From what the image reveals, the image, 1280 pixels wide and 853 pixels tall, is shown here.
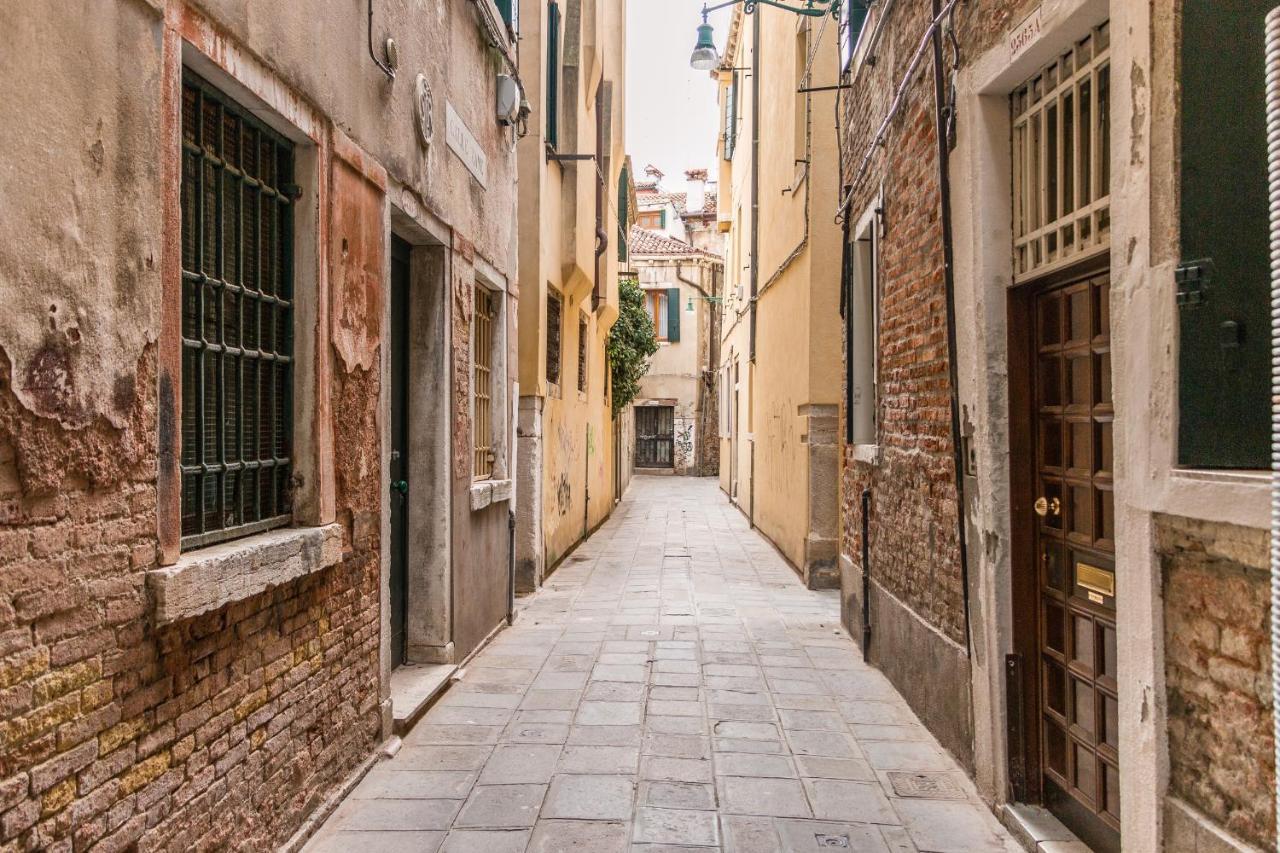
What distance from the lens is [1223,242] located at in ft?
8.17

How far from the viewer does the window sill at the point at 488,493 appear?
265 inches

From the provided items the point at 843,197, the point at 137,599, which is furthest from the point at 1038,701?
the point at 843,197

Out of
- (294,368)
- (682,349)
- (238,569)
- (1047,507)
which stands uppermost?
(682,349)

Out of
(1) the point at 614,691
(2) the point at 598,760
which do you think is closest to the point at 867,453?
(1) the point at 614,691

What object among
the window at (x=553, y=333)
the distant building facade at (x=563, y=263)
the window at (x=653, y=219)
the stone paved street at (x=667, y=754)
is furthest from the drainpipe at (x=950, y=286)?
the window at (x=653, y=219)

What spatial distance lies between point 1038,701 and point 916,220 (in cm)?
274

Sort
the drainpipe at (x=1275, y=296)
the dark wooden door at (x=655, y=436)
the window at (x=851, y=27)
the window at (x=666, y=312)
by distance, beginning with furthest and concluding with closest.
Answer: the dark wooden door at (x=655, y=436), the window at (x=666, y=312), the window at (x=851, y=27), the drainpipe at (x=1275, y=296)

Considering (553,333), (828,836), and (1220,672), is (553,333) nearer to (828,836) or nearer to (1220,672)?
(828,836)

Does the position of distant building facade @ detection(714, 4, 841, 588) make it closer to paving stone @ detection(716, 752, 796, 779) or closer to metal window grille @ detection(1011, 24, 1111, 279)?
metal window grille @ detection(1011, 24, 1111, 279)

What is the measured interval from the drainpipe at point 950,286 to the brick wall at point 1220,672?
5.71 feet

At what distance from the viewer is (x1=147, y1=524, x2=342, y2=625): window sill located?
8.98 feet

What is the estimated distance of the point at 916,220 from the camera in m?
5.46

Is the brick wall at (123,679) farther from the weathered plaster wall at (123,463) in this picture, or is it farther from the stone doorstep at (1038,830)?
the stone doorstep at (1038,830)

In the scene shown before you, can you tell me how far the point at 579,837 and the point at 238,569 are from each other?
5.60ft
